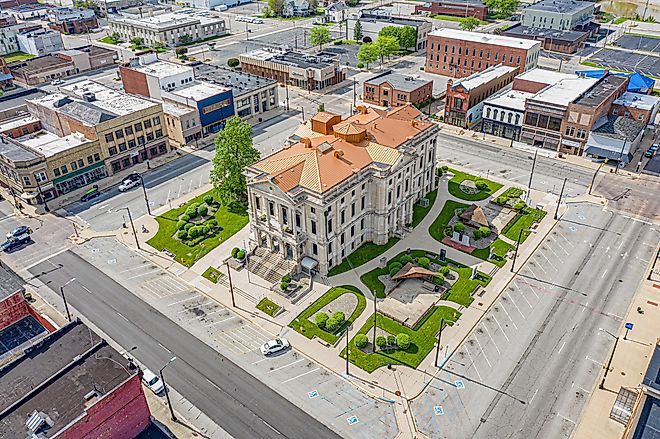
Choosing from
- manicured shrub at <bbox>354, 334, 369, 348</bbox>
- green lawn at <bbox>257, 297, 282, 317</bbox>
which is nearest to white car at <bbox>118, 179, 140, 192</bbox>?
green lawn at <bbox>257, 297, 282, 317</bbox>

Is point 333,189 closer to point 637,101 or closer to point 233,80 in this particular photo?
point 233,80

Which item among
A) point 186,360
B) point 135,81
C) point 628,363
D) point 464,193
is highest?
point 135,81

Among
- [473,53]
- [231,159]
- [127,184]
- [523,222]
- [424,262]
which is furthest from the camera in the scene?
[473,53]

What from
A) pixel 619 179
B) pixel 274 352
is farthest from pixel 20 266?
pixel 619 179

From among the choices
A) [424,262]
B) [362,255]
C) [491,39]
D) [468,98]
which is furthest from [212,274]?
[491,39]

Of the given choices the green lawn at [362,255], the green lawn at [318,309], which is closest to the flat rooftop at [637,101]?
the green lawn at [362,255]

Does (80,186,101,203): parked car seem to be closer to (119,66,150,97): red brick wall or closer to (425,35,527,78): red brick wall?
(119,66,150,97): red brick wall

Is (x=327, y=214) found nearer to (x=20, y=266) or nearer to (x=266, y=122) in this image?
(x=20, y=266)
